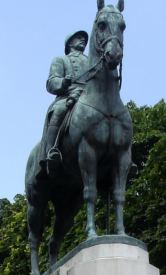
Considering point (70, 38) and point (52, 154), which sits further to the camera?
point (70, 38)

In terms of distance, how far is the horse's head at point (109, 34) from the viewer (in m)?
13.8

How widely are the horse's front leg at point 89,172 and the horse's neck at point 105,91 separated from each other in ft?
2.19

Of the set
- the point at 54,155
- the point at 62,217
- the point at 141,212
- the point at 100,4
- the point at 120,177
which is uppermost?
the point at 141,212

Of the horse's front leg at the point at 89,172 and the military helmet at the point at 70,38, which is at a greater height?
the military helmet at the point at 70,38

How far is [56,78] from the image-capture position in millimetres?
15273

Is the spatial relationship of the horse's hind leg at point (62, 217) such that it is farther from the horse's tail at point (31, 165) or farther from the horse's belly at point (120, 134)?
the horse's belly at point (120, 134)

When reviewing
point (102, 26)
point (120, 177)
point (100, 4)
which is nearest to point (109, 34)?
point (102, 26)

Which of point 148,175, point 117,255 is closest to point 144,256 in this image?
point 117,255

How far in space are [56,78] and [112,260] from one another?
11.6 feet

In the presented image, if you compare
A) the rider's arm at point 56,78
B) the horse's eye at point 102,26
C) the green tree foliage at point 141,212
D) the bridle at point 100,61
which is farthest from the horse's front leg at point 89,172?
the green tree foliage at point 141,212

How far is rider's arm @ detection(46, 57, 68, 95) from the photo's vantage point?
15.1m

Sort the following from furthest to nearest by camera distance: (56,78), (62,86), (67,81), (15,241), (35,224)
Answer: (15,241) → (35,224) → (56,78) → (62,86) → (67,81)

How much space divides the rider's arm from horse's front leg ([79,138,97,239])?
4.64 feet

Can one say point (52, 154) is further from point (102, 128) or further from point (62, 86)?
point (62, 86)
